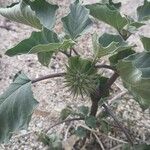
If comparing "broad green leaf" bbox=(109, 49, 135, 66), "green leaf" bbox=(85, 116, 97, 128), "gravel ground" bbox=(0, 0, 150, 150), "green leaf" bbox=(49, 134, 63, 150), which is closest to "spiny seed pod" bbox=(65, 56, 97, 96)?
"broad green leaf" bbox=(109, 49, 135, 66)

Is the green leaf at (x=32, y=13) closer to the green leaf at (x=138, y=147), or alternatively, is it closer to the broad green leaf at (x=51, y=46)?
the broad green leaf at (x=51, y=46)

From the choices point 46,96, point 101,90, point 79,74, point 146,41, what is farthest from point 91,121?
point 46,96

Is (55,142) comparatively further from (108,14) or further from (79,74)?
(108,14)

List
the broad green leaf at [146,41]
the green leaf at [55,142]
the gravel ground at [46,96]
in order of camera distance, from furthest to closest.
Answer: the gravel ground at [46,96] → the green leaf at [55,142] → the broad green leaf at [146,41]

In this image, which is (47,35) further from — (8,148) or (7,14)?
(8,148)

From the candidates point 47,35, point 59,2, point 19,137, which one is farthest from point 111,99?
point 59,2

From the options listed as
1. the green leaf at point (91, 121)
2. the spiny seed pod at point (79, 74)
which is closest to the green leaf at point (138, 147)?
the green leaf at point (91, 121)

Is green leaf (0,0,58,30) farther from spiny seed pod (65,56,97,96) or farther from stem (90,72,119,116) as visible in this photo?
stem (90,72,119,116)
